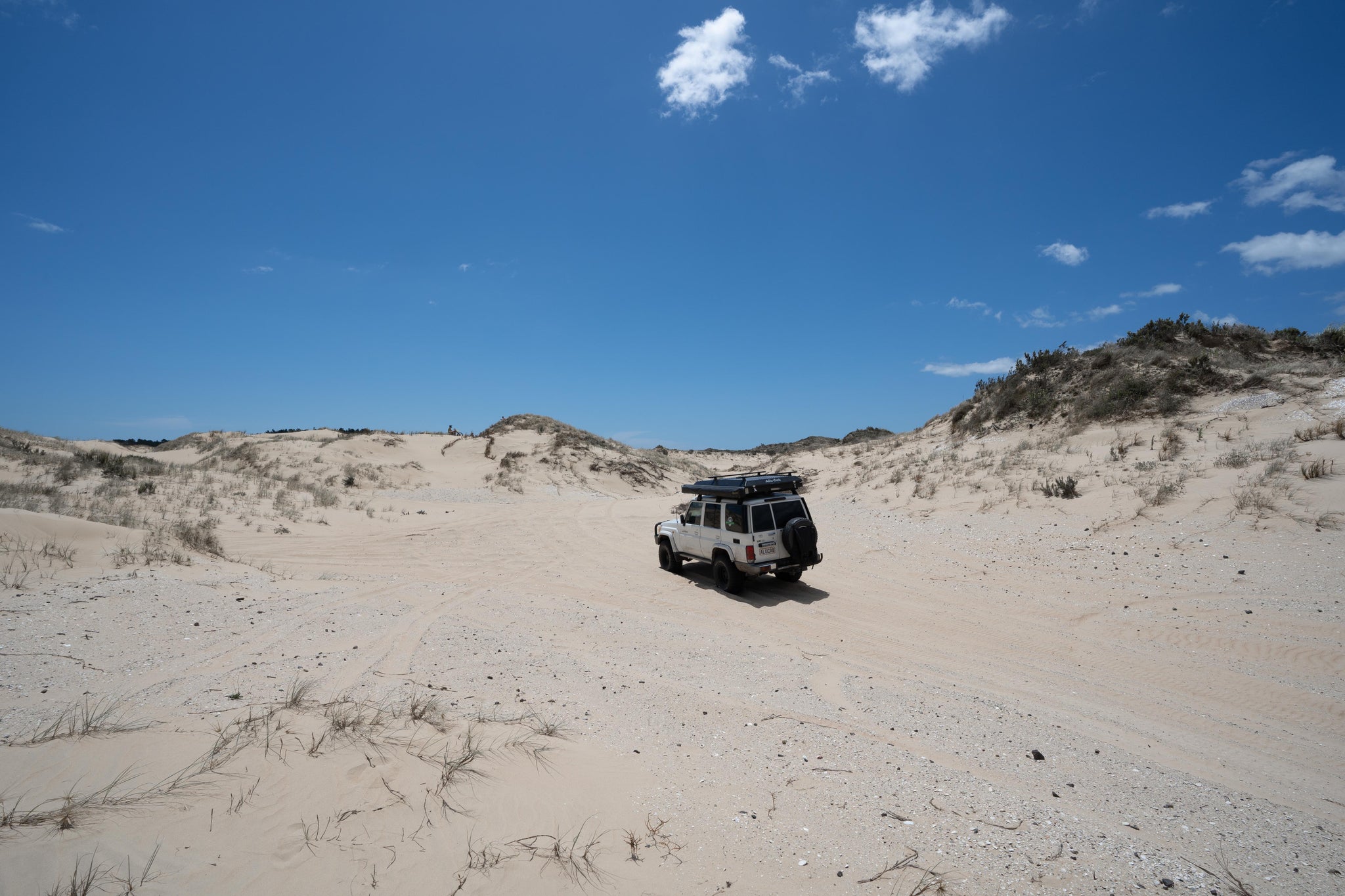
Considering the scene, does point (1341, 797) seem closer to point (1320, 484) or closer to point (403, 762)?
point (403, 762)

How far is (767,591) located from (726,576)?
91 centimetres

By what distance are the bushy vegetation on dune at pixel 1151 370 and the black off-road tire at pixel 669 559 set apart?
54.2 feet

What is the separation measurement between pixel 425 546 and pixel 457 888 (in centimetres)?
1389

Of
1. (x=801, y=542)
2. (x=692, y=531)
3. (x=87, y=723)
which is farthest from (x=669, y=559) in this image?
(x=87, y=723)

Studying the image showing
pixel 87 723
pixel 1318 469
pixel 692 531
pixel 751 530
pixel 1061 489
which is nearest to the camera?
pixel 87 723

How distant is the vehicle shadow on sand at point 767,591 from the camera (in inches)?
451

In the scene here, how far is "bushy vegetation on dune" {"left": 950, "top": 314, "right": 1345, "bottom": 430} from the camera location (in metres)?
20.3

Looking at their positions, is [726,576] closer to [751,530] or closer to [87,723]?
[751,530]

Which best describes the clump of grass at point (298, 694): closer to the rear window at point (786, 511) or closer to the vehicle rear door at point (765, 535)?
the vehicle rear door at point (765, 535)

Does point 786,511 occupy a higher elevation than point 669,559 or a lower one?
higher

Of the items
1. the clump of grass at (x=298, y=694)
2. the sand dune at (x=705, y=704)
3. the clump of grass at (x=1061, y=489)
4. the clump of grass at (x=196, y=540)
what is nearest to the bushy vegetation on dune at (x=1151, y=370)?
the sand dune at (x=705, y=704)

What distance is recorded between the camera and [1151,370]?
22.3 meters

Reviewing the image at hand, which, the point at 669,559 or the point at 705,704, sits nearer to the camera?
the point at 705,704

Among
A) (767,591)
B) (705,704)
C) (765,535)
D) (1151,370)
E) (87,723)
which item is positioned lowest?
(705,704)
